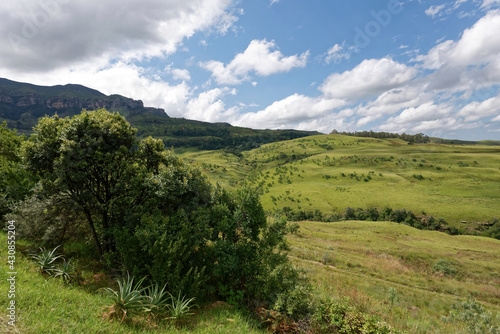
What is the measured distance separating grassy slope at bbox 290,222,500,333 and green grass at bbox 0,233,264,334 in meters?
6.83

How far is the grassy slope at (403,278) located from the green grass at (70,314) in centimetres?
683

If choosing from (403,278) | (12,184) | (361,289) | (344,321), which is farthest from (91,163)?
(403,278)

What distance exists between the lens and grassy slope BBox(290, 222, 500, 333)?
14.4 m

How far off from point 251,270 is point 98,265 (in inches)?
412

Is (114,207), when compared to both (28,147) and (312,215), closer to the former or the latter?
(28,147)

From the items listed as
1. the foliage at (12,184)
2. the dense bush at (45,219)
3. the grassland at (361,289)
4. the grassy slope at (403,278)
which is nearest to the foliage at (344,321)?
the grassland at (361,289)

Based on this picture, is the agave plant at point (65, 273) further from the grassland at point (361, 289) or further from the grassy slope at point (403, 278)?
the grassy slope at point (403, 278)

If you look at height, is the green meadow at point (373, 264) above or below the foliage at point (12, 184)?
below

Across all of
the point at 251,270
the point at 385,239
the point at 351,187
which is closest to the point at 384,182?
the point at 351,187

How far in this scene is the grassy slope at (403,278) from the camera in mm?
14359

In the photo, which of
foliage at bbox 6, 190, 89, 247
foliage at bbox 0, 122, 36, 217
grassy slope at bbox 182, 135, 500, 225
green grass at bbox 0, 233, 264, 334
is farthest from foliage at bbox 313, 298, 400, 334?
grassy slope at bbox 182, 135, 500, 225

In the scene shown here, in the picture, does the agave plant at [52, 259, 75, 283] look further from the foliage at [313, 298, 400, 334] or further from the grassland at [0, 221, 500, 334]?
the foliage at [313, 298, 400, 334]

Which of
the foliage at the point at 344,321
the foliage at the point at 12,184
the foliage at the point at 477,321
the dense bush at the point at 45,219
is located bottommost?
the foliage at the point at 477,321

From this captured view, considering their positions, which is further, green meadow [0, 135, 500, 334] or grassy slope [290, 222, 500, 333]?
grassy slope [290, 222, 500, 333]
